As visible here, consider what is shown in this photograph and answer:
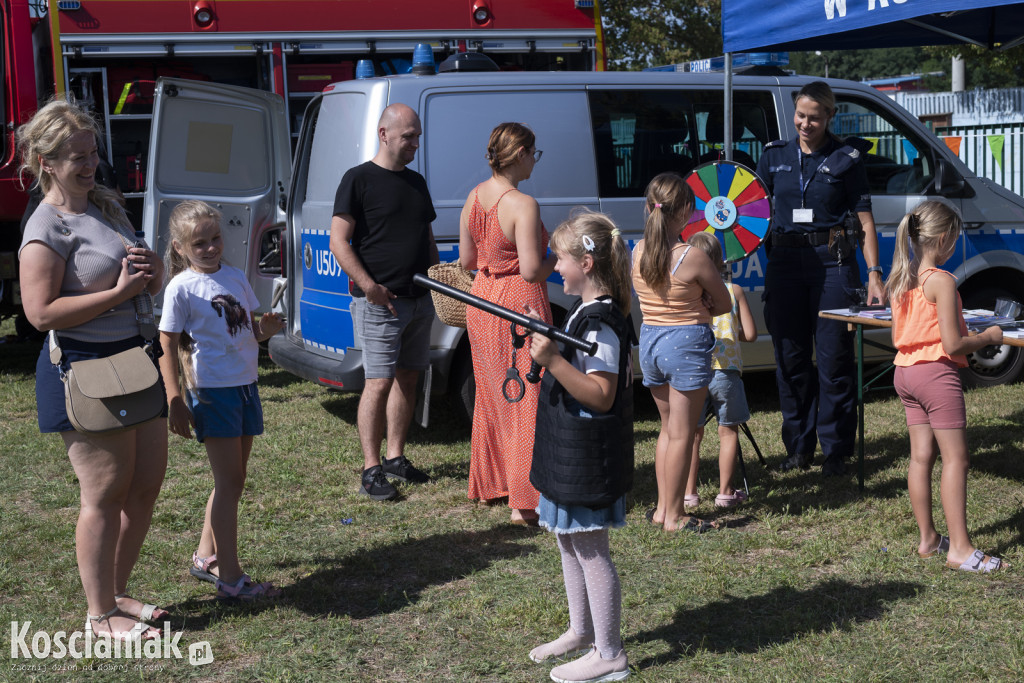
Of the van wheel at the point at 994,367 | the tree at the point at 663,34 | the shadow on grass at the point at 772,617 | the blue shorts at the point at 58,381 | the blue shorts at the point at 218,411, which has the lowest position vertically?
the shadow on grass at the point at 772,617

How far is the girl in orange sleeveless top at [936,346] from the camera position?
3947 millimetres

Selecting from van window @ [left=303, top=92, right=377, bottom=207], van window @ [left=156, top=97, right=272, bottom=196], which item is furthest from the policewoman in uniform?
van window @ [left=156, top=97, right=272, bottom=196]

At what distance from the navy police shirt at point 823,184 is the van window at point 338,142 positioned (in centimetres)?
222

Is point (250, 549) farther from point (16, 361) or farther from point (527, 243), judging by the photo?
point (16, 361)

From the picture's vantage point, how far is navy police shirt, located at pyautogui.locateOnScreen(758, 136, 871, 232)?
5340 mm

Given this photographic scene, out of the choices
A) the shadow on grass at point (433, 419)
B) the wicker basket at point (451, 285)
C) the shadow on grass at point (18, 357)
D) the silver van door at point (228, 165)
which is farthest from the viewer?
the shadow on grass at point (18, 357)

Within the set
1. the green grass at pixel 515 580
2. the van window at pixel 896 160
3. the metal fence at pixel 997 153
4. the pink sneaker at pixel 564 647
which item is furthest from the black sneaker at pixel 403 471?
the metal fence at pixel 997 153

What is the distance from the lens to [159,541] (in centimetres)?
464

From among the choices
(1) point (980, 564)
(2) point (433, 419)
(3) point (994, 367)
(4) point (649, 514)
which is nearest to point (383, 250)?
(4) point (649, 514)

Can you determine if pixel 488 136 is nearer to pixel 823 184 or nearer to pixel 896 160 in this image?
pixel 823 184

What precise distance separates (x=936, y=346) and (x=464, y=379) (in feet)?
9.65

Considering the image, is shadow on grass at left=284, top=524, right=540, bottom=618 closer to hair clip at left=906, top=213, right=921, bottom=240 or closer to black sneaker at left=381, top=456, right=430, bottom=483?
black sneaker at left=381, top=456, right=430, bottom=483

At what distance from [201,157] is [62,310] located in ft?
18.0

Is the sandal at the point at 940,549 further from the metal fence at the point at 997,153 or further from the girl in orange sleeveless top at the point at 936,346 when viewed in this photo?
the metal fence at the point at 997,153
